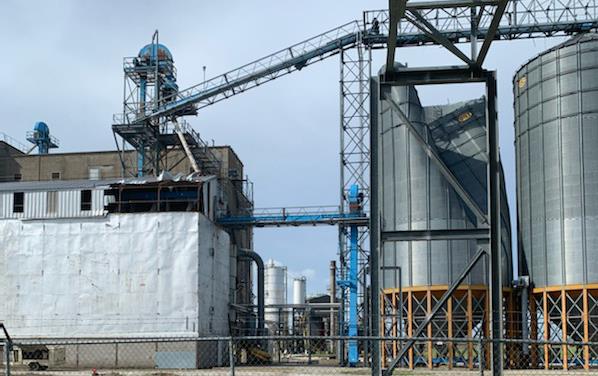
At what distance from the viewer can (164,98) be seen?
57.4 metres

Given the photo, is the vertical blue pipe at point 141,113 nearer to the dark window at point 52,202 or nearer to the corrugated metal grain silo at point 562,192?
the dark window at point 52,202

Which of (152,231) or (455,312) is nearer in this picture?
(455,312)

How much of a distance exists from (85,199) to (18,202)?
4572 millimetres

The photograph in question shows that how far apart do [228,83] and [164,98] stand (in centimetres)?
454

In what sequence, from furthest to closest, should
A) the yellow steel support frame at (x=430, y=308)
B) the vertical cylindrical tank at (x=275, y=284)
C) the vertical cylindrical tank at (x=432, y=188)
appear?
the vertical cylindrical tank at (x=275, y=284), the vertical cylindrical tank at (x=432, y=188), the yellow steel support frame at (x=430, y=308)

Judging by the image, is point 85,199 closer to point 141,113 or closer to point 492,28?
point 141,113

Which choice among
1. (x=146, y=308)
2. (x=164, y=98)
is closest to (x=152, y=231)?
(x=146, y=308)

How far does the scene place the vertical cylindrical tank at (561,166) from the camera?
40.7 metres

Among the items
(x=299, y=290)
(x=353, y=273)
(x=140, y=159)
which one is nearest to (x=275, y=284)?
(x=299, y=290)

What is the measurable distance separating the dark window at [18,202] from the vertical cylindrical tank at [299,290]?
57159 mm

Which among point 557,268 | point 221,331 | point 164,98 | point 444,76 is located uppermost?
point 164,98

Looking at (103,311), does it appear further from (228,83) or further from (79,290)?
(228,83)

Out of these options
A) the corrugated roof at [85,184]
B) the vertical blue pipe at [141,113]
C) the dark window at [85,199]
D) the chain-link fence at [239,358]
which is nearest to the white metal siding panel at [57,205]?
the dark window at [85,199]

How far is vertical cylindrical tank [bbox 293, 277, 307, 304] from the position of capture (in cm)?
10579
